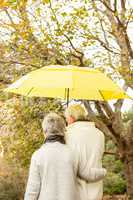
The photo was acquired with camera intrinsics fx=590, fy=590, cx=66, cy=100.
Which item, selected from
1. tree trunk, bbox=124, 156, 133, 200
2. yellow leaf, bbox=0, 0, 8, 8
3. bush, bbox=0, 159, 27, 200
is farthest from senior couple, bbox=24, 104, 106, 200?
bush, bbox=0, 159, 27, 200

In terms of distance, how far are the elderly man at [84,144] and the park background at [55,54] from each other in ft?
10.9

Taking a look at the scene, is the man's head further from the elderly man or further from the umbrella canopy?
the umbrella canopy

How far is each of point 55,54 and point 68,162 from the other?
4938 millimetres

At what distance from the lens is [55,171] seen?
538 cm

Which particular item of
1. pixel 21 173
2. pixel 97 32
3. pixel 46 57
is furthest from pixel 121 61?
pixel 21 173

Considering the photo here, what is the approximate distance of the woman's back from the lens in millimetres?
5336

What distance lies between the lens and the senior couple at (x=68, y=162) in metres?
5.34

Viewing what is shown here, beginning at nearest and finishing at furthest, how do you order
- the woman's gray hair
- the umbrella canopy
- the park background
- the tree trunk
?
1. the woman's gray hair
2. the umbrella canopy
3. the park background
4. the tree trunk

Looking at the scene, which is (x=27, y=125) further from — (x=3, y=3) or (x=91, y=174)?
(x=91, y=174)

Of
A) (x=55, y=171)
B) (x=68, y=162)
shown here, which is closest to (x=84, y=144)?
(x=68, y=162)

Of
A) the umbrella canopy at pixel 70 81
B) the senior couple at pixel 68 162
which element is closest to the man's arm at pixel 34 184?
the senior couple at pixel 68 162

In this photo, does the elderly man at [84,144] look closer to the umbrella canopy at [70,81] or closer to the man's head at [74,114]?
the man's head at [74,114]

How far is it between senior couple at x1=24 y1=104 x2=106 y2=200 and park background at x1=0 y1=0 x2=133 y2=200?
345cm

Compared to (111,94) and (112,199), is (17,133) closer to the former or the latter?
(112,199)
